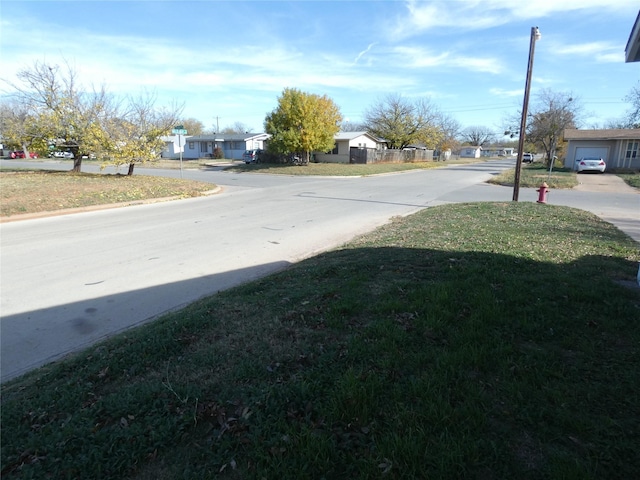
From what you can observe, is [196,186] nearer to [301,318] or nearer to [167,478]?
[301,318]

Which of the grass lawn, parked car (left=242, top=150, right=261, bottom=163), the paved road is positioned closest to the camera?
the paved road

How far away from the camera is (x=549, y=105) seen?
4528cm

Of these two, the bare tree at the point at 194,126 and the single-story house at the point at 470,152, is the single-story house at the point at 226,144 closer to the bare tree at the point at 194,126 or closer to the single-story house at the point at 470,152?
the bare tree at the point at 194,126

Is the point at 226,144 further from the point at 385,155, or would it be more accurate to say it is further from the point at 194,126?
the point at 194,126

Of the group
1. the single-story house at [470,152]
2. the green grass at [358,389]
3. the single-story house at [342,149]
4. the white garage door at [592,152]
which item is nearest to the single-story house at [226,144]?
the single-story house at [342,149]

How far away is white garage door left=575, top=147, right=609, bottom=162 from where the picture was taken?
117 feet

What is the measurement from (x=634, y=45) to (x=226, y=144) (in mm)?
54267

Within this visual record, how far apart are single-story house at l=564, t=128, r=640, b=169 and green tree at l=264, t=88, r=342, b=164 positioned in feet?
77.7

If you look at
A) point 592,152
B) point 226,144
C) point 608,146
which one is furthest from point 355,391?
point 226,144

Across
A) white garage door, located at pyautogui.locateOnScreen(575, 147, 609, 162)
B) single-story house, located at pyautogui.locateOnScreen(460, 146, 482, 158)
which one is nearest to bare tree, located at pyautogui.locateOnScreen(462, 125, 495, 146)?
single-story house, located at pyautogui.locateOnScreen(460, 146, 482, 158)

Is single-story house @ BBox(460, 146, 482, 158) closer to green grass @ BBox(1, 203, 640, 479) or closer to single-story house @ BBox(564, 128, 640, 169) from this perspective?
single-story house @ BBox(564, 128, 640, 169)

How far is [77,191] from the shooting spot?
14.9 meters

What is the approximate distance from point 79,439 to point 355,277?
3.53m

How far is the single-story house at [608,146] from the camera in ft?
112
